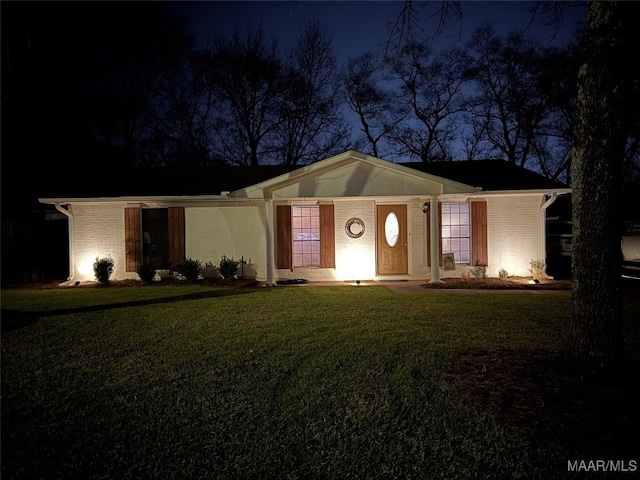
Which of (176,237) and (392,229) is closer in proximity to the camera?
(176,237)

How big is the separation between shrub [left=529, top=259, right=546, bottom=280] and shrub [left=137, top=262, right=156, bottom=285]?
1063 cm

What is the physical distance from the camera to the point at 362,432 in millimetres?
3174

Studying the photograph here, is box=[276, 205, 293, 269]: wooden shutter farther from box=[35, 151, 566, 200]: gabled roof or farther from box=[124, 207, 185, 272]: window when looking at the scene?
box=[124, 207, 185, 272]: window

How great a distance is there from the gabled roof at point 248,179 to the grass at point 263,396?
4.06m

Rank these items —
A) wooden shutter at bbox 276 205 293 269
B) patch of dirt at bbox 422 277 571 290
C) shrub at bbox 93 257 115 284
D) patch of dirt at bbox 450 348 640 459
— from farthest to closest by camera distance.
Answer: wooden shutter at bbox 276 205 293 269
shrub at bbox 93 257 115 284
patch of dirt at bbox 422 277 571 290
patch of dirt at bbox 450 348 640 459

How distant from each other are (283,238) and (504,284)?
19.9 ft

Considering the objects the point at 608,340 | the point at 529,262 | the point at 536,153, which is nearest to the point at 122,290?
the point at 608,340

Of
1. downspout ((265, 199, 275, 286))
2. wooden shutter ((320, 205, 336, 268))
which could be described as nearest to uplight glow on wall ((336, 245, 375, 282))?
wooden shutter ((320, 205, 336, 268))

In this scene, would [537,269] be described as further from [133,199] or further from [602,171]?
[133,199]

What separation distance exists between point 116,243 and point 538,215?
12065 mm

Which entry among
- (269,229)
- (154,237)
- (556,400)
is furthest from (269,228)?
(556,400)

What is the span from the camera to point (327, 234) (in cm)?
1172

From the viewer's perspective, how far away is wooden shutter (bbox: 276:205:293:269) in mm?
11727

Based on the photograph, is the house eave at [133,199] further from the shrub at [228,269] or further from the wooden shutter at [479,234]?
the wooden shutter at [479,234]
